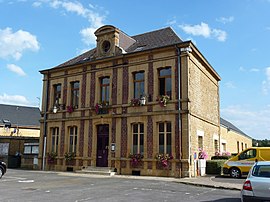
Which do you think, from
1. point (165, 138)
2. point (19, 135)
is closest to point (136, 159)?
point (165, 138)

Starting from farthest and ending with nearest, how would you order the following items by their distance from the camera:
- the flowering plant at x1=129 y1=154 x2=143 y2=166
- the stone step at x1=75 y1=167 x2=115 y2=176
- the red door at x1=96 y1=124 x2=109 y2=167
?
the red door at x1=96 y1=124 x2=109 y2=167
the stone step at x1=75 y1=167 x2=115 y2=176
the flowering plant at x1=129 y1=154 x2=143 y2=166

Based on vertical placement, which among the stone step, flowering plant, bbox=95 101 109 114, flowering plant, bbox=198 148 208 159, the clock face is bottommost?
the stone step

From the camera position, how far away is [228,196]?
33.7 feet

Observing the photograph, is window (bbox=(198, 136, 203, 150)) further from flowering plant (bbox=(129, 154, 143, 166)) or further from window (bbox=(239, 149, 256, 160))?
flowering plant (bbox=(129, 154, 143, 166))

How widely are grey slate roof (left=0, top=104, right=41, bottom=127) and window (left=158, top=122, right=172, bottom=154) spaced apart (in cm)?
2803

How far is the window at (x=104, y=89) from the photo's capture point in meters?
20.4

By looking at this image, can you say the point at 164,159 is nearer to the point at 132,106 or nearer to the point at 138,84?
the point at 132,106

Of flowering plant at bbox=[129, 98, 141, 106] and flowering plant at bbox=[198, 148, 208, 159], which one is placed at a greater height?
flowering plant at bbox=[129, 98, 141, 106]

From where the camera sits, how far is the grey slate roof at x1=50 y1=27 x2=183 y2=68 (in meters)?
19.2

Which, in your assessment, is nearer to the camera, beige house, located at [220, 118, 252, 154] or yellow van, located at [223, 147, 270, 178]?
yellow van, located at [223, 147, 270, 178]

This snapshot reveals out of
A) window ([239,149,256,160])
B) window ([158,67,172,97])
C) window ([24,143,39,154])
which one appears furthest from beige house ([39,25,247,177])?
window ([239,149,256,160])

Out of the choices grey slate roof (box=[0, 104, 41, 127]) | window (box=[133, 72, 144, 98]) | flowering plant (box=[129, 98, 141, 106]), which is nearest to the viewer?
flowering plant (box=[129, 98, 141, 106])

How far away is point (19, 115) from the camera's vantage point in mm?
41938

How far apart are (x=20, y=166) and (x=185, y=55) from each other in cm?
1623
